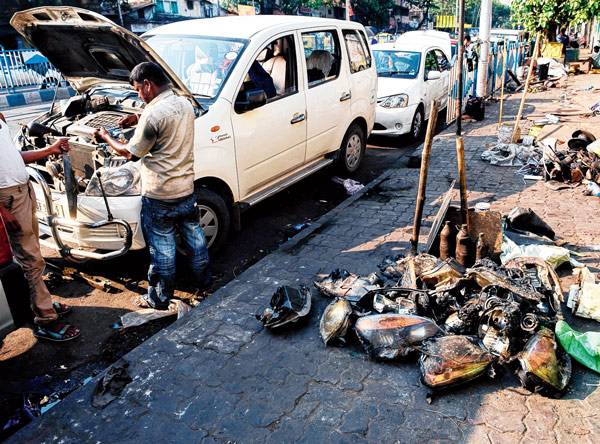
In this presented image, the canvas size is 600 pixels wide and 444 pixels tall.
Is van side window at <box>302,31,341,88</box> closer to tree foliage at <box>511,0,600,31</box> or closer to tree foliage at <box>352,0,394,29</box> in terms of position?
tree foliage at <box>511,0,600,31</box>

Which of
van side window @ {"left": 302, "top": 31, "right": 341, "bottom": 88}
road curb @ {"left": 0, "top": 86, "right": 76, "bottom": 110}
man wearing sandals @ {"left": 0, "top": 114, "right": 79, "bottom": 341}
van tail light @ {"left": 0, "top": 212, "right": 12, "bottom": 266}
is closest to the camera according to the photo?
van tail light @ {"left": 0, "top": 212, "right": 12, "bottom": 266}

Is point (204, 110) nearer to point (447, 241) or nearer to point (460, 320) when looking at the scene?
point (447, 241)

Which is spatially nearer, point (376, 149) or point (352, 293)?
point (352, 293)

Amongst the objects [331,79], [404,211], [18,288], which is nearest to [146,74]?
[18,288]

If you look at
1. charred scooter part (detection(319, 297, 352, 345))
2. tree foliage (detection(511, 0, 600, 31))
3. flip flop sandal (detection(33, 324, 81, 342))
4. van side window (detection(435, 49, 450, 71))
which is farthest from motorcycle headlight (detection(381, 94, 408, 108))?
tree foliage (detection(511, 0, 600, 31))

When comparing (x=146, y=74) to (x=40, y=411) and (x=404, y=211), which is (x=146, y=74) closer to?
(x=40, y=411)

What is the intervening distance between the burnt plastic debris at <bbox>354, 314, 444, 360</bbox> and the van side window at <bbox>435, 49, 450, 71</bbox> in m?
8.58

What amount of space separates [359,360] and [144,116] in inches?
93.3

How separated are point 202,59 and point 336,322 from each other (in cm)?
323

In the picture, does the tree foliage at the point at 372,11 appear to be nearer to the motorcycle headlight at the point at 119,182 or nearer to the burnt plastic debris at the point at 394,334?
the motorcycle headlight at the point at 119,182

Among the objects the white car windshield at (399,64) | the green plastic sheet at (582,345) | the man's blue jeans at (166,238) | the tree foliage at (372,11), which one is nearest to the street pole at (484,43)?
the white car windshield at (399,64)

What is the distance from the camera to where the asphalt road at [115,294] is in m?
3.30

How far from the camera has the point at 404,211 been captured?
5.67 metres

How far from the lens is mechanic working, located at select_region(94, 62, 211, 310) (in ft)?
11.2
